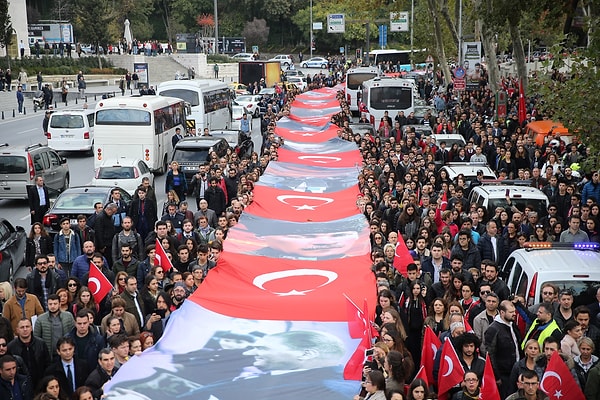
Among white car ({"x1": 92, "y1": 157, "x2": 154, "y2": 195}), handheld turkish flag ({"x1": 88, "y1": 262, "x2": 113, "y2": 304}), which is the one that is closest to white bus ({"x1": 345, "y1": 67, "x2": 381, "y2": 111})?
white car ({"x1": 92, "y1": 157, "x2": 154, "y2": 195})

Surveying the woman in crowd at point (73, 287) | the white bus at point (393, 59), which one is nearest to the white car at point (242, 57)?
the white bus at point (393, 59)

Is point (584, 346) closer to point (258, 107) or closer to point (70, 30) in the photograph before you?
point (258, 107)

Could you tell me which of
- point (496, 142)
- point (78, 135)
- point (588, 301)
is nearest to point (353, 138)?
point (496, 142)

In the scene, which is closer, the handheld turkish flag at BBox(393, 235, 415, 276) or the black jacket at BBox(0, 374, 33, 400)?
the black jacket at BBox(0, 374, 33, 400)

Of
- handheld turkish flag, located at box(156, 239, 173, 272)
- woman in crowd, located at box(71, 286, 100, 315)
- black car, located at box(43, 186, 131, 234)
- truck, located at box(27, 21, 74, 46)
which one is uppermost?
truck, located at box(27, 21, 74, 46)

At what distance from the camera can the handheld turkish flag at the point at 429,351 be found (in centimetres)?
1011

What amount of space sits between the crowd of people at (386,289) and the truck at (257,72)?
45.1 meters

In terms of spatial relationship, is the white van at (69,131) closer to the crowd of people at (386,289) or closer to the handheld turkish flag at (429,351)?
the crowd of people at (386,289)

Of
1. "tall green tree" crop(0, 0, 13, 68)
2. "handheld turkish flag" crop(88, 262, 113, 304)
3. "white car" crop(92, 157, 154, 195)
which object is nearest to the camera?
"handheld turkish flag" crop(88, 262, 113, 304)

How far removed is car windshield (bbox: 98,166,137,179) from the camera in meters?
24.8

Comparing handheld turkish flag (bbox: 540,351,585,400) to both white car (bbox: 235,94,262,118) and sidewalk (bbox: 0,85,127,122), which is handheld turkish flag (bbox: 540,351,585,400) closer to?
white car (bbox: 235,94,262,118)

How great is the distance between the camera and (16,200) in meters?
27.8

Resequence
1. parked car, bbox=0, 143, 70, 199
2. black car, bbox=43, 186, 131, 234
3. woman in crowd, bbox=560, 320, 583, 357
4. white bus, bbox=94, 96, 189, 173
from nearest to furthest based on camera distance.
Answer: woman in crowd, bbox=560, 320, 583, 357 < black car, bbox=43, 186, 131, 234 < parked car, bbox=0, 143, 70, 199 < white bus, bbox=94, 96, 189, 173

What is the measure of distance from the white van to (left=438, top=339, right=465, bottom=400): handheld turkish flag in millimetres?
28886
